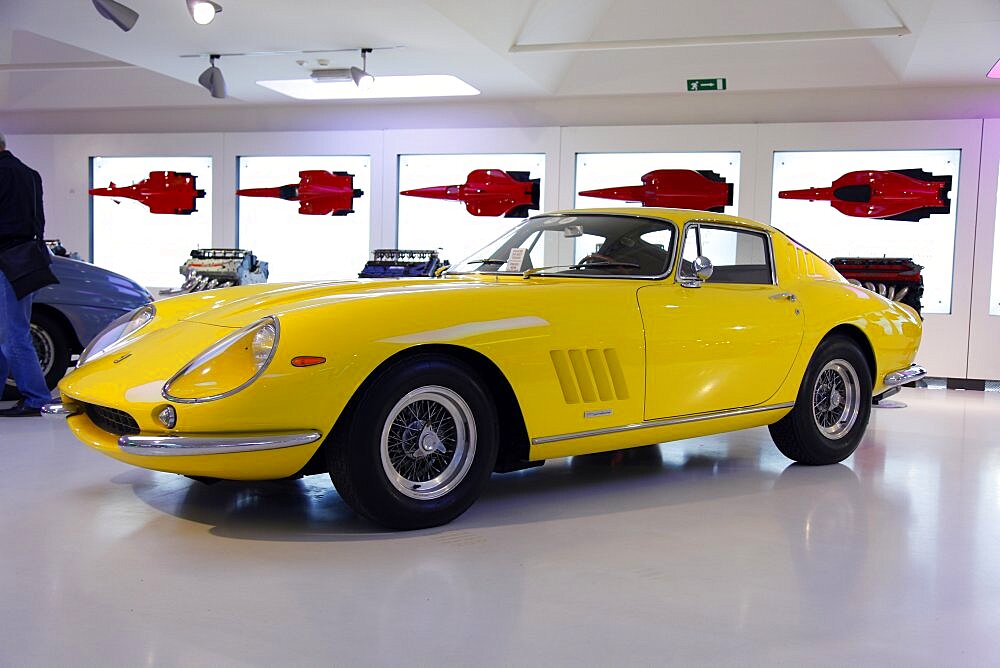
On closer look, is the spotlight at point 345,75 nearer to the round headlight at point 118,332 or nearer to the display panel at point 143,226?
the display panel at point 143,226

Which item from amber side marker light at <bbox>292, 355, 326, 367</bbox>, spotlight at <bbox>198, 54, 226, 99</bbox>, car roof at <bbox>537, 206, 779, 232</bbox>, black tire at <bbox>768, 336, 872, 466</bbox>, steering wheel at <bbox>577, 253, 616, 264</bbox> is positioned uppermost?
spotlight at <bbox>198, 54, 226, 99</bbox>

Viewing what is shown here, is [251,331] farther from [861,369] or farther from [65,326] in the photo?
[65,326]

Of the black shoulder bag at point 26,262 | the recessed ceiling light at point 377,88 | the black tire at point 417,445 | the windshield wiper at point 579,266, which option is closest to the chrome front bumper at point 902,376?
the windshield wiper at point 579,266

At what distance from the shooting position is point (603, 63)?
32.7 ft

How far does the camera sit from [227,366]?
3002 mm

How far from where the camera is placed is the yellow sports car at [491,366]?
3.00m

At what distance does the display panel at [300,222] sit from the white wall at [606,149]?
18 cm

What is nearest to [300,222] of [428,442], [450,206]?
[450,206]

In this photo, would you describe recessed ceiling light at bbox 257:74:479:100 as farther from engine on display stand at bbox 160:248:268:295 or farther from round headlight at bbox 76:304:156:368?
round headlight at bbox 76:304:156:368

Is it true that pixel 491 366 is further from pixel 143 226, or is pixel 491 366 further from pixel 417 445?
pixel 143 226

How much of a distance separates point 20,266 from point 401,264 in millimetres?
4215

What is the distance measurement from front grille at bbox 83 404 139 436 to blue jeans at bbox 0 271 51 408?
249cm

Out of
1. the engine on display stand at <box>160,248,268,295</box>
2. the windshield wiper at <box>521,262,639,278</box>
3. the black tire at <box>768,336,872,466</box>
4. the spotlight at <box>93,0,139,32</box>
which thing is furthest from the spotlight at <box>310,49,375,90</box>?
the black tire at <box>768,336,872,466</box>

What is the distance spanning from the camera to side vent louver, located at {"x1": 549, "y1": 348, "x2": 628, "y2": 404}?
354cm
